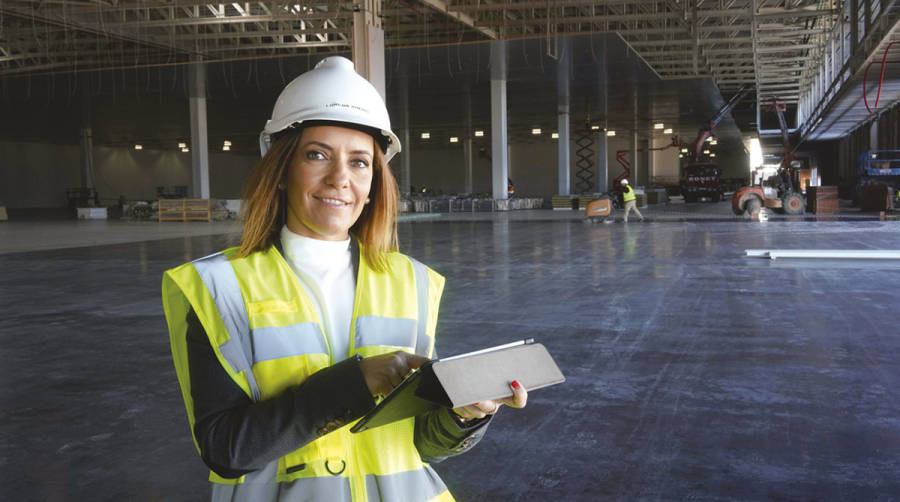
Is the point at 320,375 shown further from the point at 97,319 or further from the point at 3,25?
the point at 3,25

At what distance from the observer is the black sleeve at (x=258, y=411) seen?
133 cm

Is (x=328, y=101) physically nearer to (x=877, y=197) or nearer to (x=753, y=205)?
(x=753, y=205)

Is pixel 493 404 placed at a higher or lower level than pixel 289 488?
higher

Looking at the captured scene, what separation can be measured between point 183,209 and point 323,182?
30.5 meters

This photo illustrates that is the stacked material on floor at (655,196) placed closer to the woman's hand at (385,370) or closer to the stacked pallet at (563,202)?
the stacked pallet at (563,202)

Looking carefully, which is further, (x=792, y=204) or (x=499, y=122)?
(x=499, y=122)

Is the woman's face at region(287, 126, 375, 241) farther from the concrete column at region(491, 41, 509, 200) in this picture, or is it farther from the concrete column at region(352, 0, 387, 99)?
the concrete column at region(491, 41, 509, 200)

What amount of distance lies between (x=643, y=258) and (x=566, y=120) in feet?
91.3

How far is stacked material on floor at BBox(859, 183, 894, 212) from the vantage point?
83.4ft

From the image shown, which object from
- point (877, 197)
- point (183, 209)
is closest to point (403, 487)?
point (877, 197)

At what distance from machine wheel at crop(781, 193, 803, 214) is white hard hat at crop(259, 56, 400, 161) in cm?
2681

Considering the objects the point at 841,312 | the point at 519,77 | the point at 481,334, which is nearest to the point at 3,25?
the point at 519,77

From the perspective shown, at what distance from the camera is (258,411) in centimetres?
136

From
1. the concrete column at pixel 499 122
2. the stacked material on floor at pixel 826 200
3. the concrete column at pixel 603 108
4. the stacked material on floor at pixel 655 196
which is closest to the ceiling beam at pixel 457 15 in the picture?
the concrete column at pixel 499 122
